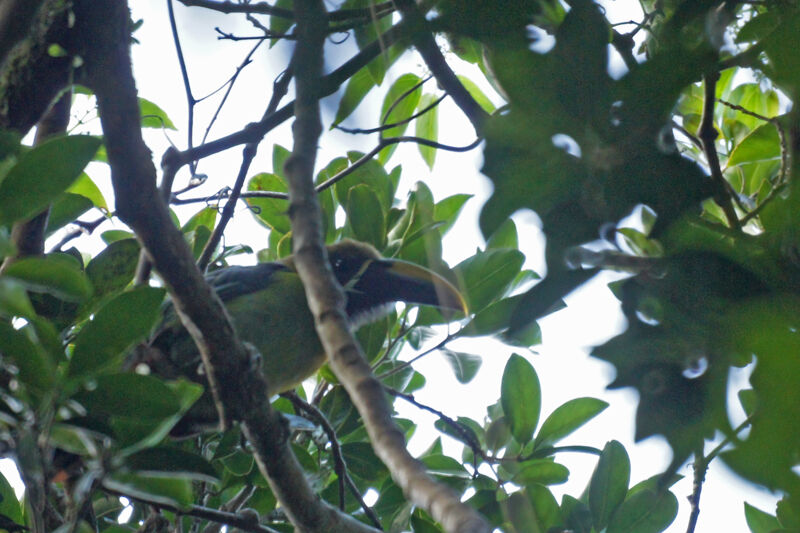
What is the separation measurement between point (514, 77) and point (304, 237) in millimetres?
433

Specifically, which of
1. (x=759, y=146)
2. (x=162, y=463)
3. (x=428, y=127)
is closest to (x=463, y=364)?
(x=428, y=127)

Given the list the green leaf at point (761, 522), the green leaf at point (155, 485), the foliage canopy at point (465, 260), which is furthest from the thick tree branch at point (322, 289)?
the green leaf at point (761, 522)

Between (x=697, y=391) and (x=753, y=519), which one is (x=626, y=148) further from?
(x=753, y=519)

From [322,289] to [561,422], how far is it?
6.20ft

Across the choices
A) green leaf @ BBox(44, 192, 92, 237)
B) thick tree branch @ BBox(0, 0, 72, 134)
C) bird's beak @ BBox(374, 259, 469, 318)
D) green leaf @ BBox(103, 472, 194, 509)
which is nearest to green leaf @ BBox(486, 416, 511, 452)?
bird's beak @ BBox(374, 259, 469, 318)

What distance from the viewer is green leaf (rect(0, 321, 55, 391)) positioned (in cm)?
150

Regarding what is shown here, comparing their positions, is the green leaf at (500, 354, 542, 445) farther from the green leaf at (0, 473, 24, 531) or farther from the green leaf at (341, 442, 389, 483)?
the green leaf at (0, 473, 24, 531)

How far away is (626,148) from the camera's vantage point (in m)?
0.83

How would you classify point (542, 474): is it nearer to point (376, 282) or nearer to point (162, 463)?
point (376, 282)

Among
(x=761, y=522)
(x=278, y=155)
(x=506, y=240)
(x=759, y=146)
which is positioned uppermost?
(x=278, y=155)

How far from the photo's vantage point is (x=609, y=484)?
2.50 metres

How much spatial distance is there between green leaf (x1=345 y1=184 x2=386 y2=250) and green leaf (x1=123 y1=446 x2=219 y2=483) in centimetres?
143

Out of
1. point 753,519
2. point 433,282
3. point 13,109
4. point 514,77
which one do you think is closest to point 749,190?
point 753,519

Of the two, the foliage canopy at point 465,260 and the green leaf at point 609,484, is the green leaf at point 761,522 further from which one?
the green leaf at point 609,484
